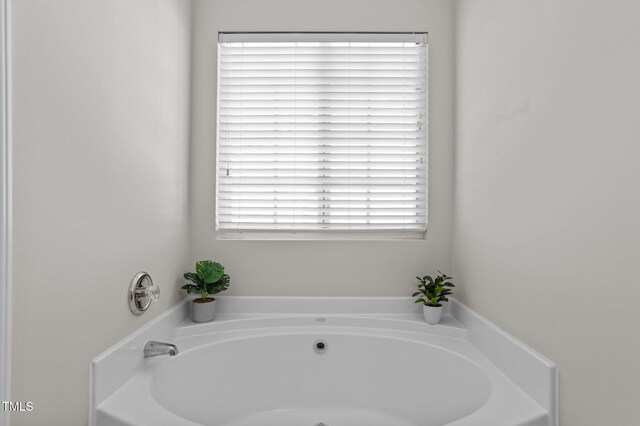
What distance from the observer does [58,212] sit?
85 cm

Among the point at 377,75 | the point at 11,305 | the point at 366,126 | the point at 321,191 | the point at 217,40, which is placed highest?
the point at 217,40

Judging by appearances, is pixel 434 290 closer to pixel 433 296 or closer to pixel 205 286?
pixel 433 296

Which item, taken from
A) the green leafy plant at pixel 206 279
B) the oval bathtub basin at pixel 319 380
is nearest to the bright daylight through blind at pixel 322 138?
the green leafy plant at pixel 206 279

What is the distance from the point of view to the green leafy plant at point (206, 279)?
1.56 meters

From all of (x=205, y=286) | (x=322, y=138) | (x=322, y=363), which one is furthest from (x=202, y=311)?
(x=322, y=138)

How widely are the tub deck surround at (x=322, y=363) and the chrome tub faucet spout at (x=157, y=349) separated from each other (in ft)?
0.09

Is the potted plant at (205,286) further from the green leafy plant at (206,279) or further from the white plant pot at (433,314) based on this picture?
the white plant pot at (433,314)

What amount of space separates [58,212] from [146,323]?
0.62 metres

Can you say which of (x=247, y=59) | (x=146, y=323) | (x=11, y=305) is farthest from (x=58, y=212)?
(x=247, y=59)

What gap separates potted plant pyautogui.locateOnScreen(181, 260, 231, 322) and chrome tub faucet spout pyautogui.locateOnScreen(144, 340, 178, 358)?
Result: 352 millimetres

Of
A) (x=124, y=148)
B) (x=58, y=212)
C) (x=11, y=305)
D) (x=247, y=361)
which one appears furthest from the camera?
(x=247, y=361)

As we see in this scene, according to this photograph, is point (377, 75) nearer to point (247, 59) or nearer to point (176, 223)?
point (247, 59)

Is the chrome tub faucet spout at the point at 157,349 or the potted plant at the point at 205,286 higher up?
the potted plant at the point at 205,286

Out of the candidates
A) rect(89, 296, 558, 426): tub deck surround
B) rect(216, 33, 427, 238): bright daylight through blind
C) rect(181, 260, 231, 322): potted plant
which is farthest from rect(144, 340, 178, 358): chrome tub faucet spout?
rect(216, 33, 427, 238): bright daylight through blind
